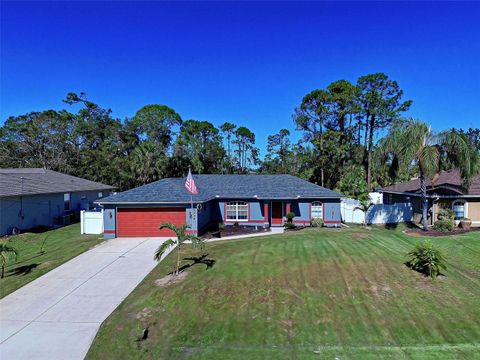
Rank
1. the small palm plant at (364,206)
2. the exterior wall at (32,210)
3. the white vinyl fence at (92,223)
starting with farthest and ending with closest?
1. the small palm plant at (364,206)
2. the white vinyl fence at (92,223)
3. the exterior wall at (32,210)

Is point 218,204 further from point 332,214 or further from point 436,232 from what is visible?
point 436,232

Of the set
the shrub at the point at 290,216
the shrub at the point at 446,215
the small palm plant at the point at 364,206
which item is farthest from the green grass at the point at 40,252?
the shrub at the point at 446,215

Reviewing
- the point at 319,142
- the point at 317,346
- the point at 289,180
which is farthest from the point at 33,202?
the point at 319,142

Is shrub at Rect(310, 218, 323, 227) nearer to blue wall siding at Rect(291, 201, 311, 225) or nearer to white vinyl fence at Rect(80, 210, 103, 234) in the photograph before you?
blue wall siding at Rect(291, 201, 311, 225)

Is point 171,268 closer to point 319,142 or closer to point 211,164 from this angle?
point 319,142

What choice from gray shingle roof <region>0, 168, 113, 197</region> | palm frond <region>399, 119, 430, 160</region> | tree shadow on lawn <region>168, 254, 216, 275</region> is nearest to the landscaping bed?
palm frond <region>399, 119, 430, 160</region>

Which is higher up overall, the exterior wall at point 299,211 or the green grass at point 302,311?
the exterior wall at point 299,211

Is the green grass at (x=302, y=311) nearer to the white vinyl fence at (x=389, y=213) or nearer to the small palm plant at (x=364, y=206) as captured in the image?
the small palm plant at (x=364, y=206)

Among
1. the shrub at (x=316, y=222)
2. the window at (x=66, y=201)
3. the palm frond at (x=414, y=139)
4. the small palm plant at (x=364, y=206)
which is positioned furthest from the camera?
the window at (x=66, y=201)
